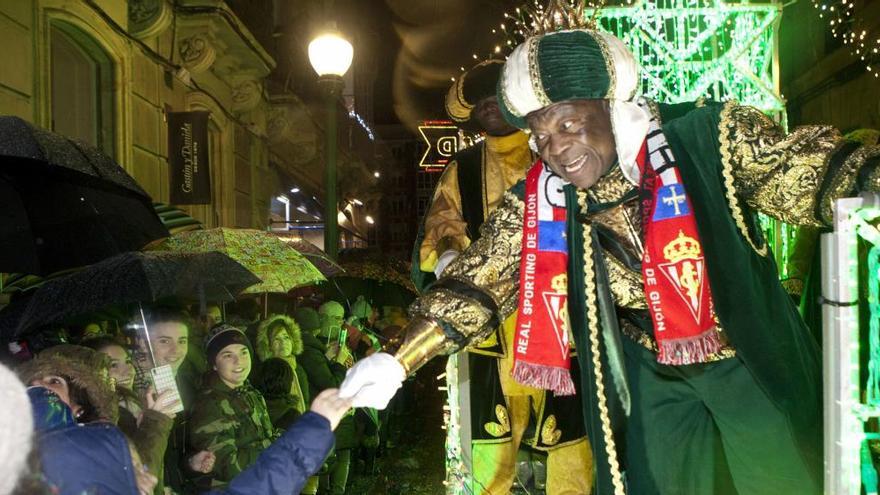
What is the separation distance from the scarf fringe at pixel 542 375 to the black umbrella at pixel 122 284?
2436 millimetres

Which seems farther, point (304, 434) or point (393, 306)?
point (393, 306)

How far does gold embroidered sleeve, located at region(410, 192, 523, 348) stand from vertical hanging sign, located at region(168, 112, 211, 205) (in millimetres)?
10205

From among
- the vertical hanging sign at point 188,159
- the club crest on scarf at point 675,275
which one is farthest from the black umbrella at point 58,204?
the vertical hanging sign at point 188,159

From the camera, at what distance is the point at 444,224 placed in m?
4.99

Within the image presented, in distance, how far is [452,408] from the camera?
16.4 feet

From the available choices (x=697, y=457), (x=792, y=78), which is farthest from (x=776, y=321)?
(x=792, y=78)

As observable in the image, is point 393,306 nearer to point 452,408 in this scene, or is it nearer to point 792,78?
point 792,78

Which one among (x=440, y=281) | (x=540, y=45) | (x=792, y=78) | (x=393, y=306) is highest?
(x=792, y=78)

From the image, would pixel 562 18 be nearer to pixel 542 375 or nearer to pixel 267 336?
pixel 542 375

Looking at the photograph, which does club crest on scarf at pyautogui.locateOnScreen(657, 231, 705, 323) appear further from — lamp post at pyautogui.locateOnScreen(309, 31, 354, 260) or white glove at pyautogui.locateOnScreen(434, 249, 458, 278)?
lamp post at pyautogui.locateOnScreen(309, 31, 354, 260)

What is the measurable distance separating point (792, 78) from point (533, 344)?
17719 millimetres

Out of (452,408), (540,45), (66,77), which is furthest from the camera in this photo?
(66,77)

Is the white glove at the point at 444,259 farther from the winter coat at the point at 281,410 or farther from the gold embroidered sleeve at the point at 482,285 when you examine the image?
the winter coat at the point at 281,410

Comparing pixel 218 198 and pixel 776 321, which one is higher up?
pixel 218 198
